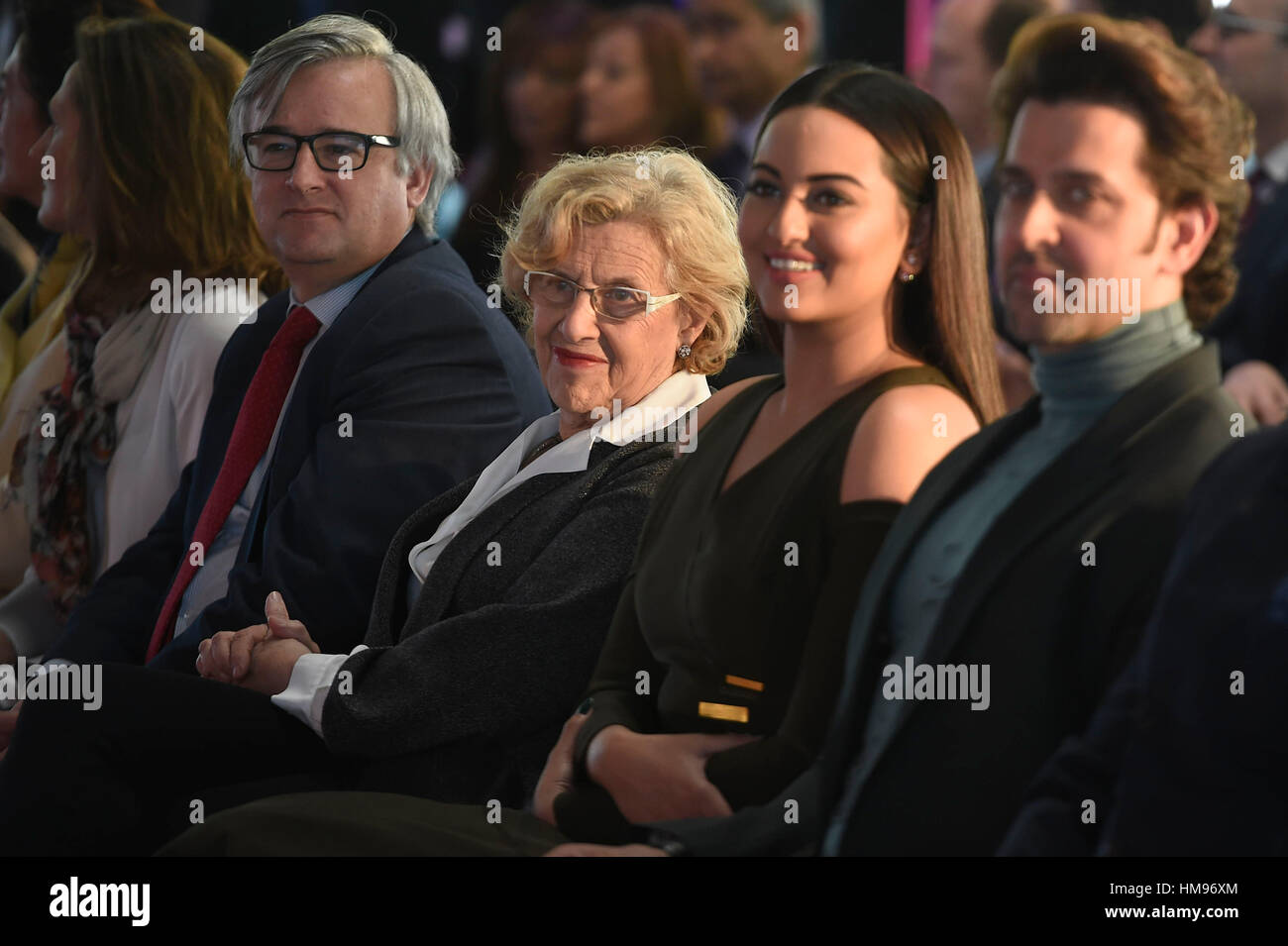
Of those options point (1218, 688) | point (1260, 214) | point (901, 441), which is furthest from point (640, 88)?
point (1218, 688)

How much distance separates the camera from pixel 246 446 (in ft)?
9.36

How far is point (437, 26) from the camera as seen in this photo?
4.67m

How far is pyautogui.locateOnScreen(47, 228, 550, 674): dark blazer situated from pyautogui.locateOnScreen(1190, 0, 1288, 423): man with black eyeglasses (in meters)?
1.16

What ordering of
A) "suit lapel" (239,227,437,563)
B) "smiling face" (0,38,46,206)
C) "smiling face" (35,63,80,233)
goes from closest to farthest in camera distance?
"suit lapel" (239,227,437,563), "smiling face" (35,63,80,233), "smiling face" (0,38,46,206)

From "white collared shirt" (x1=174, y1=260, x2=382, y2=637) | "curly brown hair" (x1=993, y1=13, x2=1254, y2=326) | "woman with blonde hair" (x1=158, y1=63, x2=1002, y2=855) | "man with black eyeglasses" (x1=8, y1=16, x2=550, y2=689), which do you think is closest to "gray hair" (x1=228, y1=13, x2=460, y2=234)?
"man with black eyeglasses" (x1=8, y1=16, x2=550, y2=689)

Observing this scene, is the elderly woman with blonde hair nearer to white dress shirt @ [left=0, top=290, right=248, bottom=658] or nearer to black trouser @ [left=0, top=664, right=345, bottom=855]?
black trouser @ [left=0, top=664, right=345, bottom=855]

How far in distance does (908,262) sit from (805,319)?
13 cm

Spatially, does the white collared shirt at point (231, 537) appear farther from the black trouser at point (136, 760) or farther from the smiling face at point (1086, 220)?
the smiling face at point (1086, 220)

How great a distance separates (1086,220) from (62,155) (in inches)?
95.4

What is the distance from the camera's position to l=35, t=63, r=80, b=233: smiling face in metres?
3.39

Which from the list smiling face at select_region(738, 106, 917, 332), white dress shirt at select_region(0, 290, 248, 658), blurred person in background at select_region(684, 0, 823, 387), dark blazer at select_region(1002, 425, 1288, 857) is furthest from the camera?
blurred person in background at select_region(684, 0, 823, 387)

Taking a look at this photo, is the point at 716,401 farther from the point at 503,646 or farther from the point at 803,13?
the point at 803,13

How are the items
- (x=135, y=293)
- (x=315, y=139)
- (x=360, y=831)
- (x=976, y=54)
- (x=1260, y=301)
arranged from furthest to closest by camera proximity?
(x=976, y=54)
(x=135, y=293)
(x=315, y=139)
(x=1260, y=301)
(x=360, y=831)

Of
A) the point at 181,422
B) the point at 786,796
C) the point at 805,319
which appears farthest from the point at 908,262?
the point at 181,422
